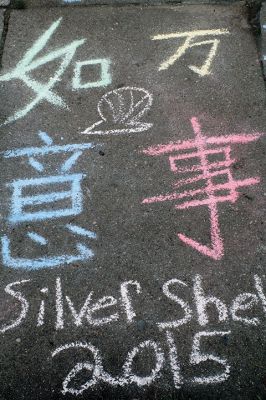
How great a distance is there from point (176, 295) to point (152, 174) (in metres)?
0.84

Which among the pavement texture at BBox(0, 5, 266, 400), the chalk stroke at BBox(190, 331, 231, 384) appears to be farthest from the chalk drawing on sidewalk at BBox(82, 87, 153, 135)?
the chalk stroke at BBox(190, 331, 231, 384)

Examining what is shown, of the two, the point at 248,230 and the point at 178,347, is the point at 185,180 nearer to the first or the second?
the point at 248,230

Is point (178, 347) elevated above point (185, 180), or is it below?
below

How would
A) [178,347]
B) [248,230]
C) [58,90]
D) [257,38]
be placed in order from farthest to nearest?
[257,38] < [58,90] < [248,230] < [178,347]

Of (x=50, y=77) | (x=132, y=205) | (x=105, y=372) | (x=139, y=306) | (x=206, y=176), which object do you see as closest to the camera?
(x=105, y=372)

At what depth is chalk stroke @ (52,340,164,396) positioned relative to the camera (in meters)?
2.44

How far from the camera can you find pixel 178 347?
253 centimetres

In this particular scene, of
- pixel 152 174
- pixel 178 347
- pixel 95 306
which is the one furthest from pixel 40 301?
pixel 152 174

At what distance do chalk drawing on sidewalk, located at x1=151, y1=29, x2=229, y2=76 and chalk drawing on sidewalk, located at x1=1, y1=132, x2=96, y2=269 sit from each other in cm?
105

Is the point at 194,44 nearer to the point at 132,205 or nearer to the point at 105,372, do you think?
the point at 132,205

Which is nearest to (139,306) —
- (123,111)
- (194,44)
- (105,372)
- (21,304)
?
(105,372)

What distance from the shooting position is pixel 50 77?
3648 millimetres

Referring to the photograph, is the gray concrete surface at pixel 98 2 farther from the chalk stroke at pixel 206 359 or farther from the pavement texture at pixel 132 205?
the chalk stroke at pixel 206 359

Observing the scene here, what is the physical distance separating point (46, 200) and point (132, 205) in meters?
0.55
